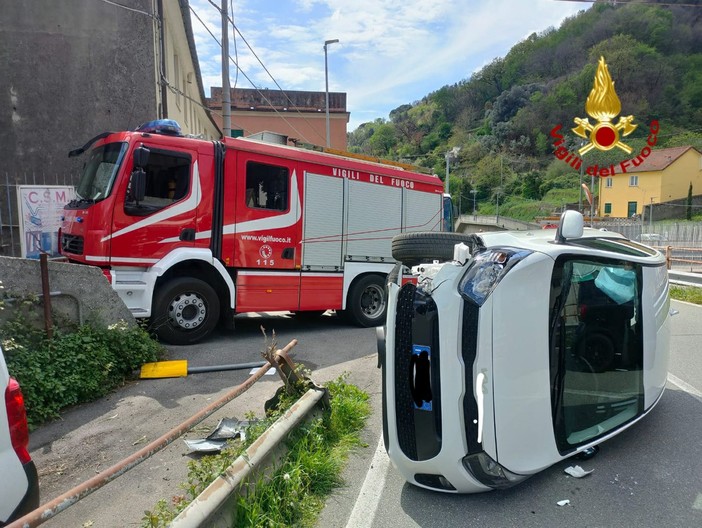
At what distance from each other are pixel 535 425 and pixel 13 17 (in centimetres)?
1242

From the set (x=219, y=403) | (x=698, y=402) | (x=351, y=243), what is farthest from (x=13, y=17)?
(x=698, y=402)

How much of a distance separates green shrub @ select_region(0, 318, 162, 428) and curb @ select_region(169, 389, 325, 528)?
2.47 meters

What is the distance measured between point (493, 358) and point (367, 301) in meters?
6.21

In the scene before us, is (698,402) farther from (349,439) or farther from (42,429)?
(42,429)

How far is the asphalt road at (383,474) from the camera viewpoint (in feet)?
9.51

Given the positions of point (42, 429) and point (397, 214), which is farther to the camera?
point (397, 214)

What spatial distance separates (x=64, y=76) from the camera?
34.0 ft

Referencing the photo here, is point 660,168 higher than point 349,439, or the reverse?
point 660,168

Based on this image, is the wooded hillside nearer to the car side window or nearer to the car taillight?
the car side window

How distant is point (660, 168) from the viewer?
5625 cm

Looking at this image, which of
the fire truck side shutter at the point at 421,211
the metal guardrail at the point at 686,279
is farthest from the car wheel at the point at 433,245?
the metal guardrail at the point at 686,279

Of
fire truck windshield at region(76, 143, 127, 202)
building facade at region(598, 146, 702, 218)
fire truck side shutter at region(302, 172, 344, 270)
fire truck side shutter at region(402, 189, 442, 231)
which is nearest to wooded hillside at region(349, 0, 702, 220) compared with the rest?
building facade at region(598, 146, 702, 218)

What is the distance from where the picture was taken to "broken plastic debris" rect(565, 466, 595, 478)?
3.29 m

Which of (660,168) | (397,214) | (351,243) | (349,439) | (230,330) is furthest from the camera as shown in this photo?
(660,168)
